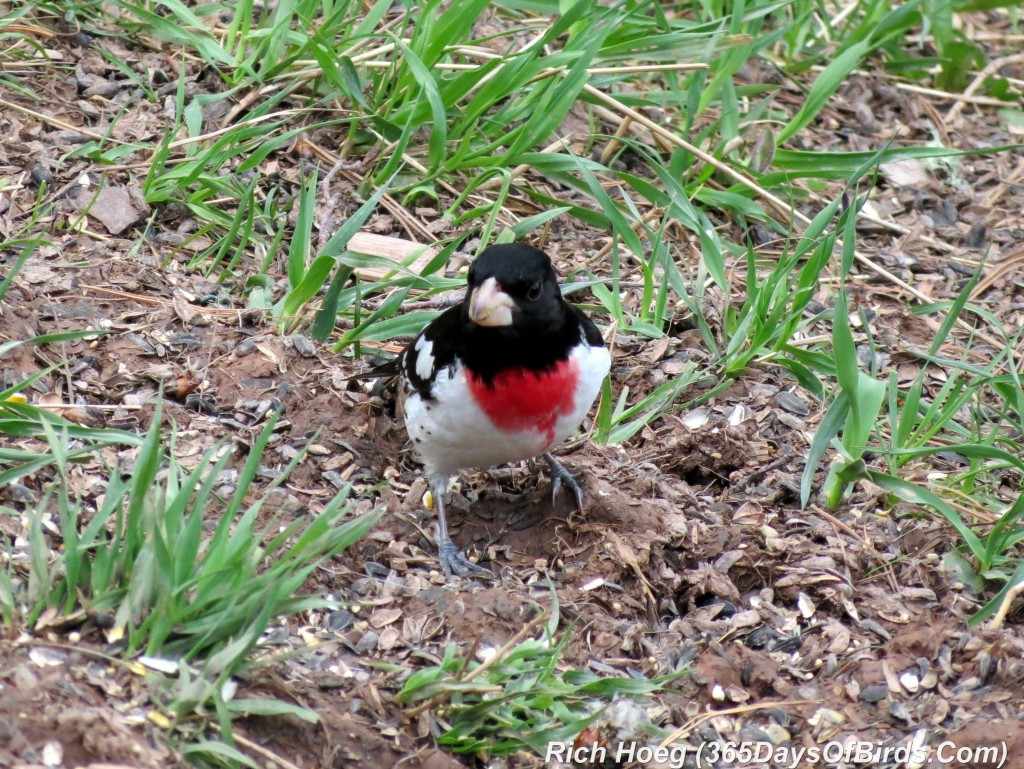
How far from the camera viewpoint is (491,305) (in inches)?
145

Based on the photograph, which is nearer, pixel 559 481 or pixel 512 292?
pixel 512 292

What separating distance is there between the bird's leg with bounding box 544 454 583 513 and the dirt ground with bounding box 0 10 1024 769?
5cm

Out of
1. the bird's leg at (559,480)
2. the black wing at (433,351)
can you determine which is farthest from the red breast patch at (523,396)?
the bird's leg at (559,480)

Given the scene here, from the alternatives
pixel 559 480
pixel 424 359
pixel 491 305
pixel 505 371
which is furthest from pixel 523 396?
pixel 559 480

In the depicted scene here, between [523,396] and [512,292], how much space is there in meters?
0.32

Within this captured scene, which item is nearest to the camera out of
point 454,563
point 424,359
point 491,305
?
point 491,305

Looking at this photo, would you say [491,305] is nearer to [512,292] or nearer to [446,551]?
[512,292]

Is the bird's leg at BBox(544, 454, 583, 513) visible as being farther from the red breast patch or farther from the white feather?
the red breast patch

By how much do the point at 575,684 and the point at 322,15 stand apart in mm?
3607

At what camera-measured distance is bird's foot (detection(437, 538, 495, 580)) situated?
3.91 meters

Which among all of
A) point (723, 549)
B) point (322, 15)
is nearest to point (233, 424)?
point (723, 549)

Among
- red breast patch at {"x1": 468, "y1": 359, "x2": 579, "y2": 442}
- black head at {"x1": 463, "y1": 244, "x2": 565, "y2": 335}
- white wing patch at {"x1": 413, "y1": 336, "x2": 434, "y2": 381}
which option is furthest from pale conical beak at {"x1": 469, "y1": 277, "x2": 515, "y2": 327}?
white wing patch at {"x1": 413, "y1": 336, "x2": 434, "y2": 381}

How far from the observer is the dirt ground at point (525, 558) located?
9.56 feet

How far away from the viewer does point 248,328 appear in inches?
181
